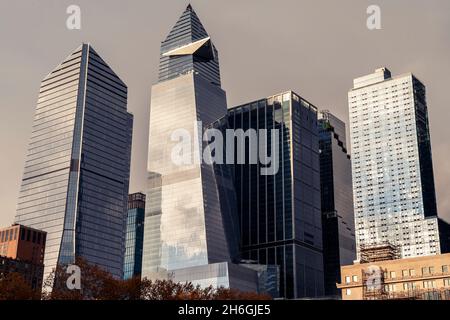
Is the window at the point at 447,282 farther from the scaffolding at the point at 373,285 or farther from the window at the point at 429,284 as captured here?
the scaffolding at the point at 373,285

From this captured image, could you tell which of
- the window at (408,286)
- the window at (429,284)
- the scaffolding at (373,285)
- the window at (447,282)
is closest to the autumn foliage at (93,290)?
the scaffolding at (373,285)

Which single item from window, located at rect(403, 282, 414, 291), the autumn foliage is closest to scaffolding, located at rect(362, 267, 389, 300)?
window, located at rect(403, 282, 414, 291)

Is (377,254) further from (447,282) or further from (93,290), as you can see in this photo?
(93,290)

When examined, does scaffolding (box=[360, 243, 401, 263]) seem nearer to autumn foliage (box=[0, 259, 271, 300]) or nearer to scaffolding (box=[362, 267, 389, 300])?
scaffolding (box=[362, 267, 389, 300])

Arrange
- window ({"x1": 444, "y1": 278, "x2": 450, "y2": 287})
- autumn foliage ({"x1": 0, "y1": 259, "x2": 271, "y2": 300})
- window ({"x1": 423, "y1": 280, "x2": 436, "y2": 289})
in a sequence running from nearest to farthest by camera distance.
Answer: autumn foliage ({"x1": 0, "y1": 259, "x2": 271, "y2": 300})
window ({"x1": 444, "y1": 278, "x2": 450, "y2": 287})
window ({"x1": 423, "y1": 280, "x2": 436, "y2": 289})

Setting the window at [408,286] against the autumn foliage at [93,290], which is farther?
the window at [408,286]

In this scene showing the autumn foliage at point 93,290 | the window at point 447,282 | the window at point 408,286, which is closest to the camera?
the autumn foliage at point 93,290

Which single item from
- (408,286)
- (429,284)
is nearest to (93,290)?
(408,286)

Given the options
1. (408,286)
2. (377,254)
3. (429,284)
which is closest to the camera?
(429,284)
